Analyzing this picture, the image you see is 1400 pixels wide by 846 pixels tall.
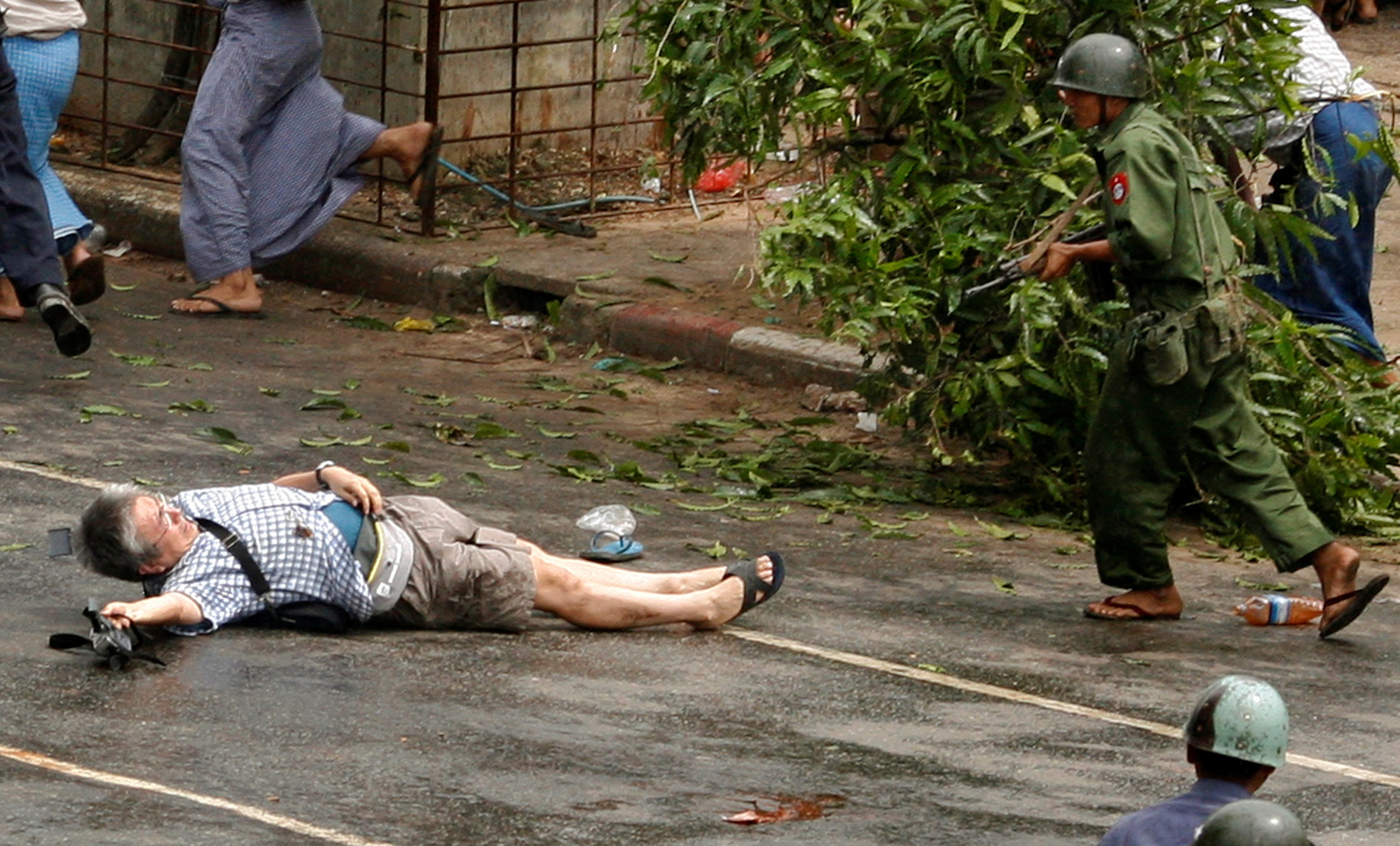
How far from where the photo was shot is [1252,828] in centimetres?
286

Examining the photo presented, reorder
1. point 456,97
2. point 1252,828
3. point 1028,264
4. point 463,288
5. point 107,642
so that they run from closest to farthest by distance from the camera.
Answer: point 1252,828 < point 107,642 < point 1028,264 < point 463,288 < point 456,97

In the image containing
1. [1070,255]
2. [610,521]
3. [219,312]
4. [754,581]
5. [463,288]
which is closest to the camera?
[754,581]

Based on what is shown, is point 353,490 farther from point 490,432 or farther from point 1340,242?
point 1340,242

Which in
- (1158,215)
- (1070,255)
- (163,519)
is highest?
(1158,215)

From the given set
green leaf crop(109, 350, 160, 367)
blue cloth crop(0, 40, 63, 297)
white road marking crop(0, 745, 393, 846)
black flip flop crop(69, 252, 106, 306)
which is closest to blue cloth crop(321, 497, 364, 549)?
white road marking crop(0, 745, 393, 846)

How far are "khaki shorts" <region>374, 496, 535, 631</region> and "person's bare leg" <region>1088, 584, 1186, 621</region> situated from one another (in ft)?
5.51

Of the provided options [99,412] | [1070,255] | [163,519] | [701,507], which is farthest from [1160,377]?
[99,412]

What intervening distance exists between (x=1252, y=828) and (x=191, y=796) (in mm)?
2419

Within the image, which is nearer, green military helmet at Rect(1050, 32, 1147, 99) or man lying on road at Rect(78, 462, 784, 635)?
man lying on road at Rect(78, 462, 784, 635)

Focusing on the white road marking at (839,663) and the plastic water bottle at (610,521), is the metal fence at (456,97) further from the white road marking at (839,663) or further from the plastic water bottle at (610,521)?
the white road marking at (839,663)

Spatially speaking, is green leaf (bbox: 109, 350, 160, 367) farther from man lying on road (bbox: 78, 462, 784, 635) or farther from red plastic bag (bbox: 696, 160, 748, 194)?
red plastic bag (bbox: 696, 160, 748, 194)

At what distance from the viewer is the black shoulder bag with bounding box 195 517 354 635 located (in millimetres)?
5648

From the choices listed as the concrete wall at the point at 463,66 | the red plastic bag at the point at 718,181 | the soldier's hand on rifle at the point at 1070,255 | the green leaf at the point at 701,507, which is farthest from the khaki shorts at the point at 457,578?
the red plastic bag at the point at 718,181

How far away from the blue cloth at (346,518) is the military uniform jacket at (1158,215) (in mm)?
2178
